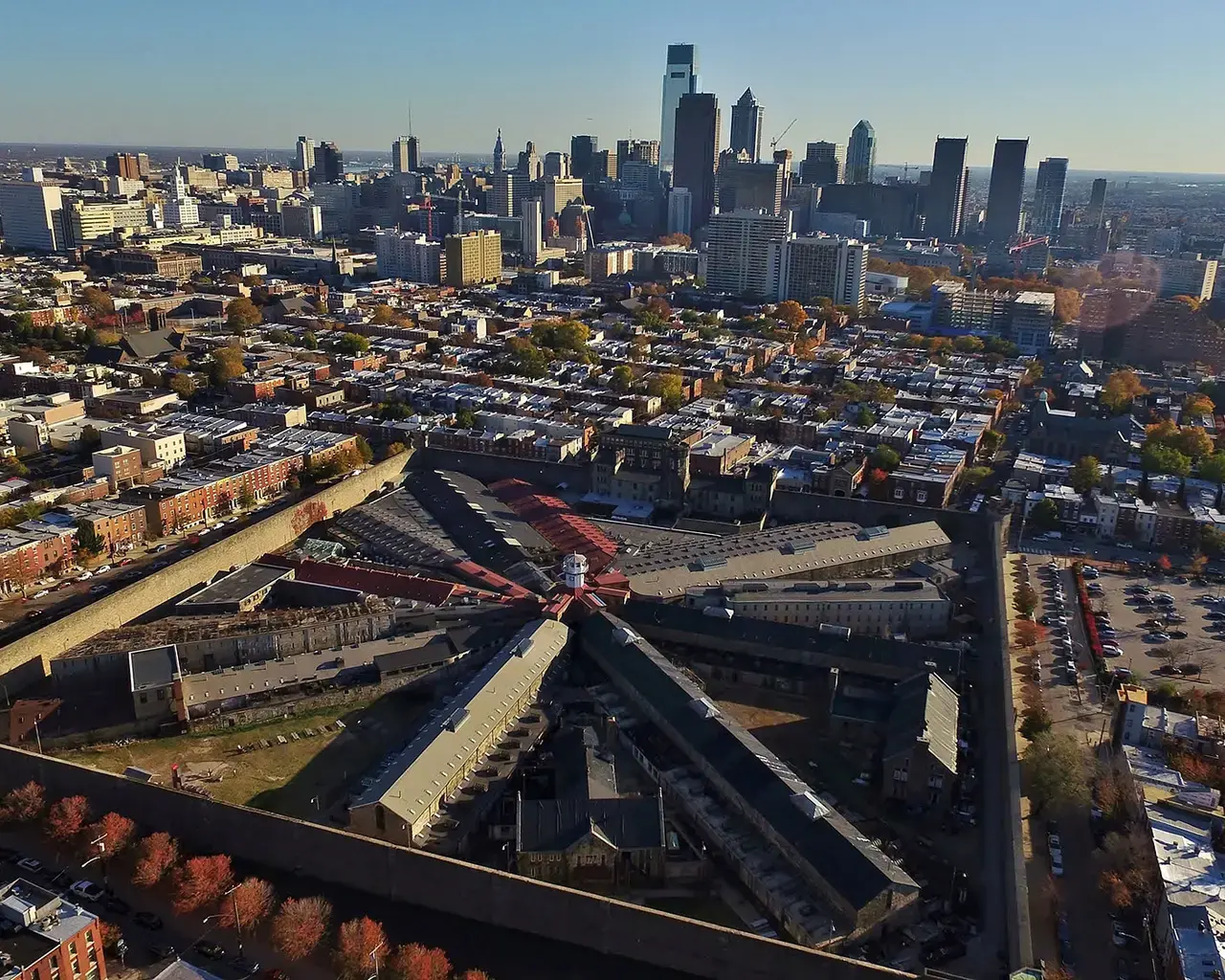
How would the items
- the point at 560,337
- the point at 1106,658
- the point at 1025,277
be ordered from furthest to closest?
the point at 1025,277 < the point at 560,337 < the point at 1106,658

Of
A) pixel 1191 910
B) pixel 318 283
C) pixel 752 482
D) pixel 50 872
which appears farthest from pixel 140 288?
pixel 1191 910

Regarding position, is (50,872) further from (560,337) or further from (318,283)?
(318,283)

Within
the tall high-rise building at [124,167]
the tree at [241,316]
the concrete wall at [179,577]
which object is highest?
the tall high-rise building at [124,167]

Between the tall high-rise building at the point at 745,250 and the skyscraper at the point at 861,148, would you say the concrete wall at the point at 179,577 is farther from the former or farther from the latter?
the skyscraper at the point at 861,148

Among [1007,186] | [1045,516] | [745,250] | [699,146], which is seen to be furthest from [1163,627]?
[699,146]

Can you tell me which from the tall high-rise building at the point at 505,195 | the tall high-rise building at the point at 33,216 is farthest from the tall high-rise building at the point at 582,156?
the tall high-rise building at the point at 33,216

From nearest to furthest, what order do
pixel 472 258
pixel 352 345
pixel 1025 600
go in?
pixel 1025 600 < pixel 352 345 < pixel 472 258

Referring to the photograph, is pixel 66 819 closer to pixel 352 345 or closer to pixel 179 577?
pixel 179 577
